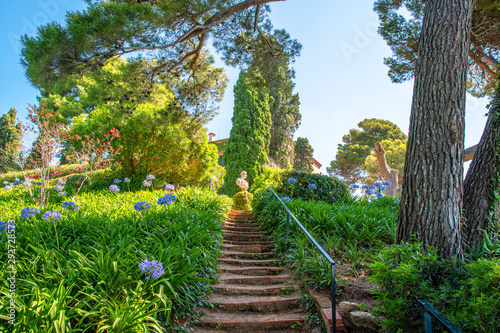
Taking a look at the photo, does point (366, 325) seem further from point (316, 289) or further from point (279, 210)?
point (279, 210)

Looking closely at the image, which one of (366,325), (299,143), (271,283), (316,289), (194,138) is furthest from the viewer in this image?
(299,143)

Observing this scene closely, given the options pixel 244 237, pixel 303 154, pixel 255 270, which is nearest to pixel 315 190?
→ pixel 244 237

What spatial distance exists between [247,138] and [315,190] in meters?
7.41

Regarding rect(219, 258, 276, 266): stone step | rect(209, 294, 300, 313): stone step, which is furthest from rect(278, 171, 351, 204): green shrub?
rect(209, 294, 300, 313): stone step

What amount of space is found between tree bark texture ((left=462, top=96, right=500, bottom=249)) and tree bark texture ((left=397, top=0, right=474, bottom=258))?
34 cm

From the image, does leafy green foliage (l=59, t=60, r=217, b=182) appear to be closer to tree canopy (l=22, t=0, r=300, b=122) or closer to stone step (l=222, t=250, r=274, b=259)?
tree canopy (l=22, t=0, r=300, b=122)

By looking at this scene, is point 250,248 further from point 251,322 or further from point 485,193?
point 485,193

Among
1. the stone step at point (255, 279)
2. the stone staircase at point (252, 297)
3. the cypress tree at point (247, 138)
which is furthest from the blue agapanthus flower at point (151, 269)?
the cypress tree at point (247, 138)

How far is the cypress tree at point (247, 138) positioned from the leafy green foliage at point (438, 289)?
11.5 meters

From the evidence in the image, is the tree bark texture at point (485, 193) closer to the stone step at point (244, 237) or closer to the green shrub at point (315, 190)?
the stone step at point (244, 237)

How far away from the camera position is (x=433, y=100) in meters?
2.41

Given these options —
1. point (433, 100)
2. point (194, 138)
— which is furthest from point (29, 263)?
point (194, 138)

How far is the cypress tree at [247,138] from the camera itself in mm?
13766

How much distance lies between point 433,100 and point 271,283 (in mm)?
2911
